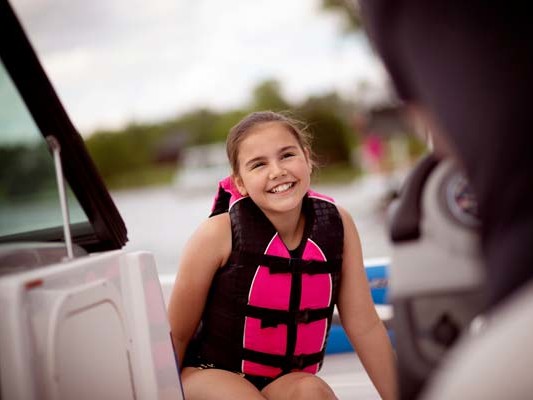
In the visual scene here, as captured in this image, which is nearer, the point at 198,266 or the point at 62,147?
the point at 62,147

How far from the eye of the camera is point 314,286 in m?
1.57

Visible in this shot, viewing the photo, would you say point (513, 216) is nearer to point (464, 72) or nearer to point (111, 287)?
point (464, 72)

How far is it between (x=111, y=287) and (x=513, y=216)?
821mm

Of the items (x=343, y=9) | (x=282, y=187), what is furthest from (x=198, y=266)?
(x=343, y=9)

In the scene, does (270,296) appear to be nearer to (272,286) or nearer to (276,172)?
(272,286)

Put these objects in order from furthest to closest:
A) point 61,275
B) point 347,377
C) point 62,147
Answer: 1. point 347,377
2. point 62,147
3. point 61,275

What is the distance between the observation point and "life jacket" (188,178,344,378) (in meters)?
1.55

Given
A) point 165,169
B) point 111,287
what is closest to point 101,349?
point 111,287

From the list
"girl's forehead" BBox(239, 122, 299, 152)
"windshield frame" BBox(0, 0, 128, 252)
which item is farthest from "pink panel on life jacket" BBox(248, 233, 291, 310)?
"windshield frame" BBox(0, 0, 128, 252)

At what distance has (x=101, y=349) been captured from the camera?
46.4 inches

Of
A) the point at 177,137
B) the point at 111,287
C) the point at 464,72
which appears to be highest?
the point at 177,137

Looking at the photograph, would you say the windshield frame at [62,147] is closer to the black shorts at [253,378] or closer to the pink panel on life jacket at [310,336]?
the black shorts at [253,378]

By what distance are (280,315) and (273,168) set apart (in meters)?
0.37

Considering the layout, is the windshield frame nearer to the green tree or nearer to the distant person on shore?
the distant person on shore
